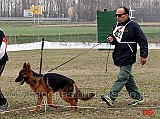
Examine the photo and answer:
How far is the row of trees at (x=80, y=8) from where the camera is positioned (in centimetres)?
Answer: 8462

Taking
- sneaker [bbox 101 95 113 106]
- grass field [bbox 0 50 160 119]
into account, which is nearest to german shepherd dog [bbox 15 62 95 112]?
grass field [bbox 0 50 160 119]

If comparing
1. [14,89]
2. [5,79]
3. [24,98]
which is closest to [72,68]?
[5,79]

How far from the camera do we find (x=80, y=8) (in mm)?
92250

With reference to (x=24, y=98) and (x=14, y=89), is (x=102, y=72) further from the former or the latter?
(x=24, y=98)

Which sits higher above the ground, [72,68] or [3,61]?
[3,61]

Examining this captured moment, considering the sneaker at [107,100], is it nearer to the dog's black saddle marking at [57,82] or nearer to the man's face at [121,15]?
the dog's black saddle marking at [57,82]

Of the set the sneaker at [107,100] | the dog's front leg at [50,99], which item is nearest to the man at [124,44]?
the sneaker at [107,100]

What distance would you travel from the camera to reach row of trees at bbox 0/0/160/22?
84.6 metres

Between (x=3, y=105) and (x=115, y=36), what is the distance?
270 centimetres

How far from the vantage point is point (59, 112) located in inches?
306

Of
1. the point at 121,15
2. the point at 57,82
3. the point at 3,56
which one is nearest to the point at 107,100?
the point at 57,82

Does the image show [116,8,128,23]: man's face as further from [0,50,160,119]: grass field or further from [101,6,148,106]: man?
[0,50,160,119]: grass field

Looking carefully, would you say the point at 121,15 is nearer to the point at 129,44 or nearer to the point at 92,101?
the point at 129,44

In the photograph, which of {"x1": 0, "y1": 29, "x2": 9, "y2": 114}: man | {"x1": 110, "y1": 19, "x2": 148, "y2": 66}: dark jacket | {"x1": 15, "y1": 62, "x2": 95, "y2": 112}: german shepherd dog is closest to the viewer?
{"x1": 0, "y1": 29, "x2": 9, "y2": 114}: man
